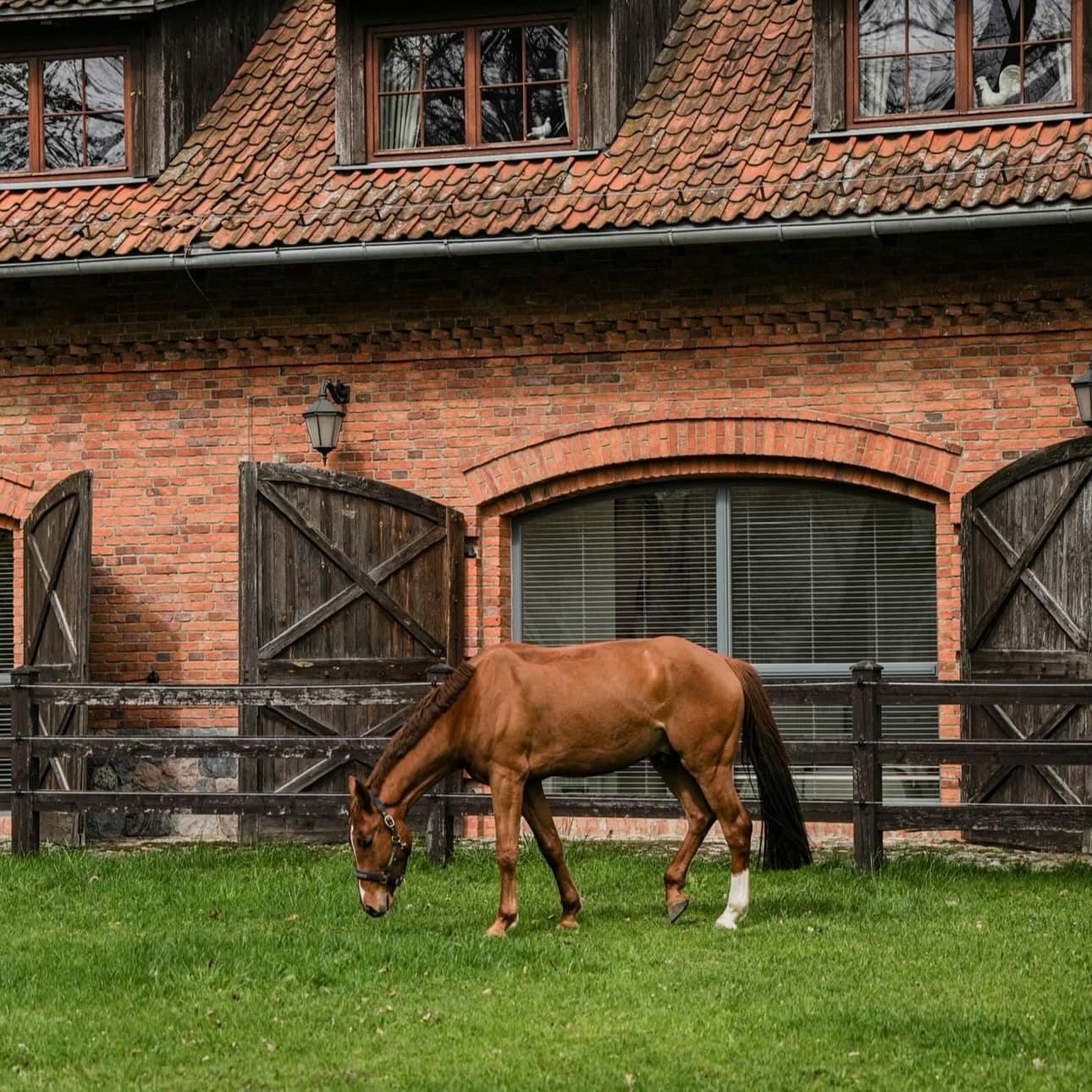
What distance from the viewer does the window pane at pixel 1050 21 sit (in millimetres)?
12016

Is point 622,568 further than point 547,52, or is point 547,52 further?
point 547,52

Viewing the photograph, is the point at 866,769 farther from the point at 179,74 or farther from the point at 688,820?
the point at 179,74

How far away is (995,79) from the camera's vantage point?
39.8ft

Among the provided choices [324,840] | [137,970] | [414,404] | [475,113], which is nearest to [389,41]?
[475,113]

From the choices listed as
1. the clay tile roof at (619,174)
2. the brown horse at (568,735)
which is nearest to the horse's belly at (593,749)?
the brown horse at (568,735)

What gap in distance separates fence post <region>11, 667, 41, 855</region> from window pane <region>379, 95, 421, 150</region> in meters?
4.60

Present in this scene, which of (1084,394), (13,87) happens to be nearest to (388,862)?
(1084,394)

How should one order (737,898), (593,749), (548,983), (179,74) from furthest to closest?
(179,74) < (593,749) < (737,898) < (548,983)

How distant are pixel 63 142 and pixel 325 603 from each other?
4.36m

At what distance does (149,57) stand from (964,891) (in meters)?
8.50

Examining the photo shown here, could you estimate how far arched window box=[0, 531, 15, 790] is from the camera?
13.5 meters

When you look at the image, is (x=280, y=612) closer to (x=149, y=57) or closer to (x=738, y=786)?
(x=738, y=786)

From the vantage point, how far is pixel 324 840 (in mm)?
11953

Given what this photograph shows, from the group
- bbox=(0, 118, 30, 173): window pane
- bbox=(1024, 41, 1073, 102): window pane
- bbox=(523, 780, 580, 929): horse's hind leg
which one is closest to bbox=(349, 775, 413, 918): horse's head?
bbox=(523, 780, 580, 929): horse's hind leg
